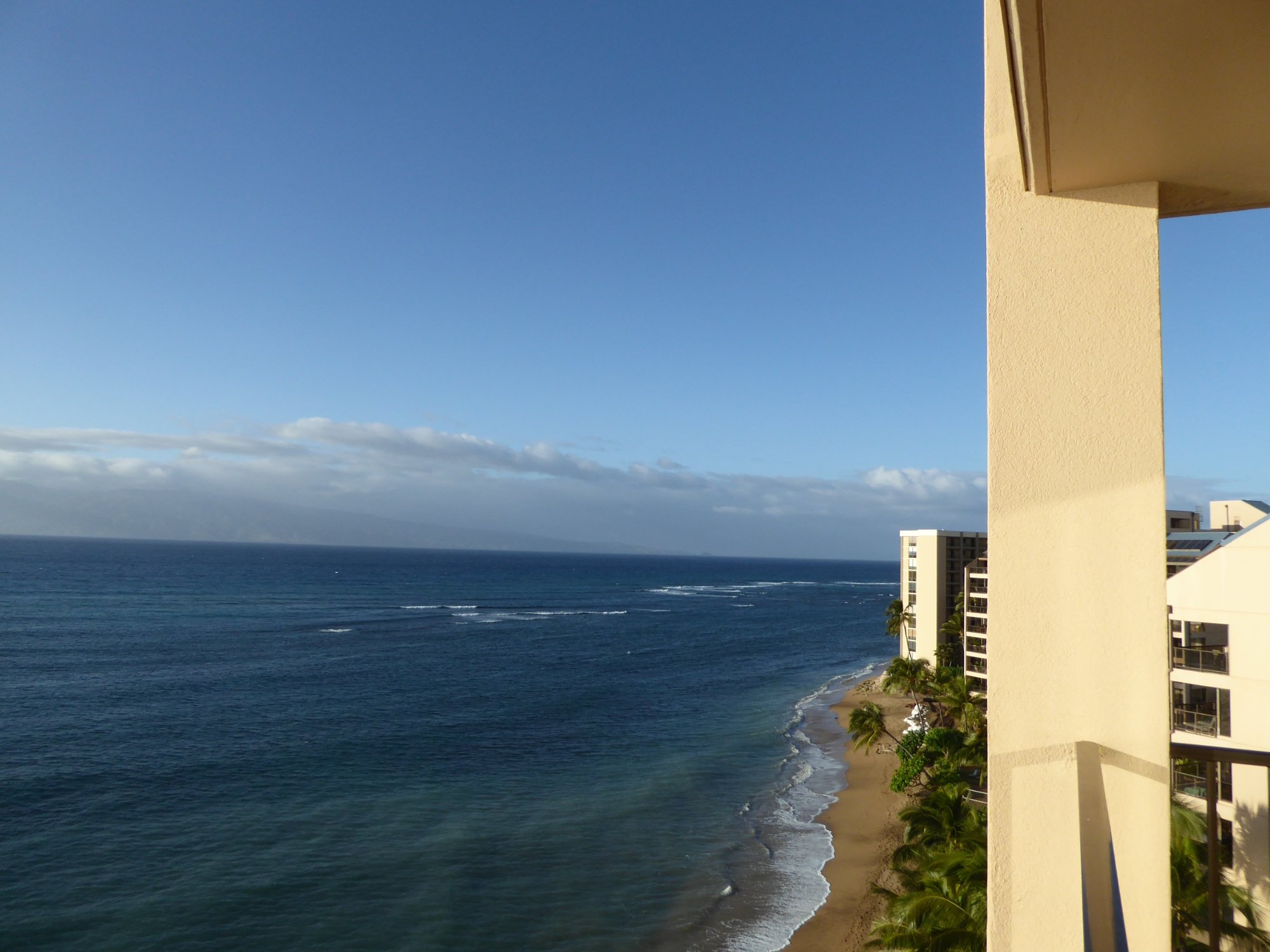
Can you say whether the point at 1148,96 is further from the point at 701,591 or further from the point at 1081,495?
the point at 701,591

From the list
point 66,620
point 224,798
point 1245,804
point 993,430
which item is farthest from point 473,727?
point 66,620

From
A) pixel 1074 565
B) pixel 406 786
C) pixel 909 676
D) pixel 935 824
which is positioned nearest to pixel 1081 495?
pixel 1074 565

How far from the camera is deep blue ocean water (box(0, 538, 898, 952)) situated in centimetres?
1366

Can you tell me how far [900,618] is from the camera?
3488cm

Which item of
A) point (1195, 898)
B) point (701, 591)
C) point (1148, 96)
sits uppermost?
point (1148, 96)

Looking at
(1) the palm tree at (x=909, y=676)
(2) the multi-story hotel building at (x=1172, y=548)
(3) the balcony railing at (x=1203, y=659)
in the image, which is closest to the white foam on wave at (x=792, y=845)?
(1) the palm tree at (x=909, y=676)

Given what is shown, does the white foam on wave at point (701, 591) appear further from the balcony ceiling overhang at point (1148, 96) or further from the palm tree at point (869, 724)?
the balcony ceiling overhang at point (1148, 96)

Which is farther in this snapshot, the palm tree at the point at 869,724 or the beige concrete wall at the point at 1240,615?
the palm tree at the point at 869,724

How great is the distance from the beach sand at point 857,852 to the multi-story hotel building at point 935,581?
28.2 ft

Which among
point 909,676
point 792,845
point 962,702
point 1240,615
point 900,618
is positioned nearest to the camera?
point 1240,615

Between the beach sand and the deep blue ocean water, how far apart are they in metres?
0.43

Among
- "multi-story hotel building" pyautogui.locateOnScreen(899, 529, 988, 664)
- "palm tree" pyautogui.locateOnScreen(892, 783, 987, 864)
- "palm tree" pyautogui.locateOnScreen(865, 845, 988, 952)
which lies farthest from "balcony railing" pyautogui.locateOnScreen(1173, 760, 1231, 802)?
"multi-story hotel building" pyautogui.locateOnScreen(899, 529, 988, 664)

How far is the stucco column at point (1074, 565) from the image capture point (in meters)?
1.79

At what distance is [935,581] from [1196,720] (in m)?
22.7
